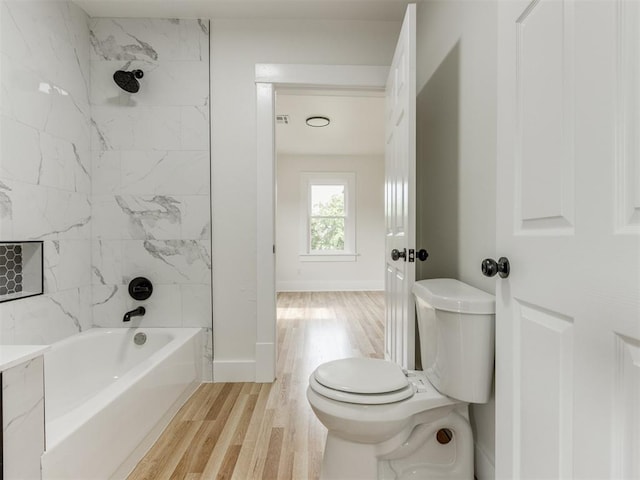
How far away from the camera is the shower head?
83.4 inches

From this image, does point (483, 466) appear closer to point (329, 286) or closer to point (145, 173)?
point (145, 173)

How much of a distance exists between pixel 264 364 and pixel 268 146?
1.49 meters

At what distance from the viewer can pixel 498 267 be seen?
899mm

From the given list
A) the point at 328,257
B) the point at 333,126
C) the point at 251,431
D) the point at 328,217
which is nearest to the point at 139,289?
the point at 251,431

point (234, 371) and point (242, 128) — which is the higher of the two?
point (242, 128)

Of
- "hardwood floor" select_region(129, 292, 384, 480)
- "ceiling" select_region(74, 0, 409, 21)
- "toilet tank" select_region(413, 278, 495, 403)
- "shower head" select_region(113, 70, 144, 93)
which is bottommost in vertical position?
"hardwood floor" select_region(129, 292, 384, 480)

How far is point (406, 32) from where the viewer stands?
1538 mm

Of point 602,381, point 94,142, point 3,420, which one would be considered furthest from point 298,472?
point 94,142

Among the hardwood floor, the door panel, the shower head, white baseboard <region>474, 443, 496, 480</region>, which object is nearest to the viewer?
the door panel

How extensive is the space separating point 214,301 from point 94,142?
1.35 meters

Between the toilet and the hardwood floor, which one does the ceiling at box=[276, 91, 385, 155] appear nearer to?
the toilet

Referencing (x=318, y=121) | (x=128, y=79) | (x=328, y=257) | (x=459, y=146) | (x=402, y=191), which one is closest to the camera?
(x=459, y=146)

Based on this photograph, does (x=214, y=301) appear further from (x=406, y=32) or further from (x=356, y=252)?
(x=356, y=252)

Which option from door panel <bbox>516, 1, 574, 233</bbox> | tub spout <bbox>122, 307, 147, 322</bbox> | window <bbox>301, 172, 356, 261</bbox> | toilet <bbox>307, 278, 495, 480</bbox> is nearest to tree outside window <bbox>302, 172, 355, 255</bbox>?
window <bbox>301, 172, 356, 261</bbox>
